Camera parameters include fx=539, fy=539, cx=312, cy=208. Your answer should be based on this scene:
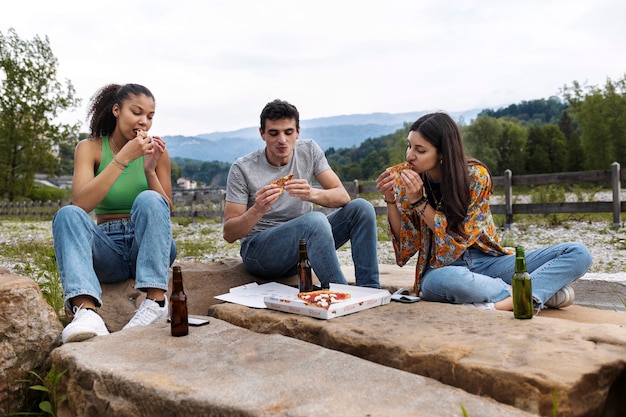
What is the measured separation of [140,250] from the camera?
9.51ft

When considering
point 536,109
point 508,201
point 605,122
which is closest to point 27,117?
point 508,201

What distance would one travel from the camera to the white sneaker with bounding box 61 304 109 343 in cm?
240

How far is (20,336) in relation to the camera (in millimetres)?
2459

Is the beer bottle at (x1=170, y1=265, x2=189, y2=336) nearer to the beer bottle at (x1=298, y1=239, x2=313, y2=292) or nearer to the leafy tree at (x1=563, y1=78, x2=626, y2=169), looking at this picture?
the beer bottle at (x1=298, y1=239, x2=313, y2=292)

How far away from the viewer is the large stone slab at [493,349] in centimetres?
167

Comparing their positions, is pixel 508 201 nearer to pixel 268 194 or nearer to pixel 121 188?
pixel 268 194

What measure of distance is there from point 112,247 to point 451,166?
2.03 m

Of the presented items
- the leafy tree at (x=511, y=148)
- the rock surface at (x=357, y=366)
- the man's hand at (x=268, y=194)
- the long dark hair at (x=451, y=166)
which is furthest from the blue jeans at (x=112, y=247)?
the leafy tree at (x=511, y=148)

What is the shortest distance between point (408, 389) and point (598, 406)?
62 cm

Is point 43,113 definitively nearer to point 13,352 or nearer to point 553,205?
point 553,205

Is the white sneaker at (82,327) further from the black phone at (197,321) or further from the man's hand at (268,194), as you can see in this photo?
the man's hand at (268,194)

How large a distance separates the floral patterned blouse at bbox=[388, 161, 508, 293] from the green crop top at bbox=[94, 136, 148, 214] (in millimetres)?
1619

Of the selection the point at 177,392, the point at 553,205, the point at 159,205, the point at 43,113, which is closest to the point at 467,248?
the point at 159,205

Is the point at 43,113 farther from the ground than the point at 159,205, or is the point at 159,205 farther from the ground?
the point at 43,113
